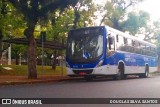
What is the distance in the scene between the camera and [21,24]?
101 ft

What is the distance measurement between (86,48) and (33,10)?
13.6 ft

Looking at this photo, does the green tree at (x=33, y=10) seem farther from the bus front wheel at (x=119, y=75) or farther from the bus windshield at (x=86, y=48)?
the bus front wheel at (x=119, y=75)

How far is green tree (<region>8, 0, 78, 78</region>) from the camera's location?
72.1ft

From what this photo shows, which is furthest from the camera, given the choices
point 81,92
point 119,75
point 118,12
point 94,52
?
point 118,12

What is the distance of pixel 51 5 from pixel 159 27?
133 feet

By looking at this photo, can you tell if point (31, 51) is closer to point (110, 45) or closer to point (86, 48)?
point (86, 48)

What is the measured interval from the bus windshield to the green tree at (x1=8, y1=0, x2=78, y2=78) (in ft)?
7.67

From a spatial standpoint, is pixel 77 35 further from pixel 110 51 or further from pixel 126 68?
pixel 126 68

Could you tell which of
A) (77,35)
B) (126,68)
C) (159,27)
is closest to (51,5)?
(77,35)

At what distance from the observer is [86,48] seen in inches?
864

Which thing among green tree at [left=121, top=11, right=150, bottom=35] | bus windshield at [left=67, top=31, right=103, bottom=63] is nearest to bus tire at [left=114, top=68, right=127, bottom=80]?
bus windshield at [left=67, top=31, right=103, bottom=63]

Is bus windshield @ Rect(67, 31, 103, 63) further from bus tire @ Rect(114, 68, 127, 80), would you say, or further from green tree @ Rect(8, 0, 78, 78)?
bus tire @ Rect(114, 68, 127, 80)

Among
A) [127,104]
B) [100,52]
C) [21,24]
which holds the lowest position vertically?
[127,104]

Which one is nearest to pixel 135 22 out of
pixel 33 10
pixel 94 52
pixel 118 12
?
pixel 118 12
